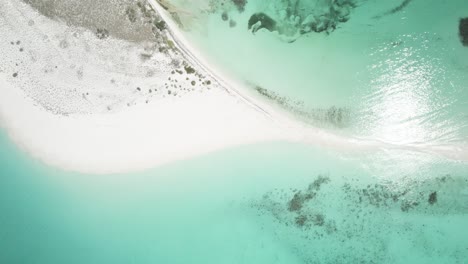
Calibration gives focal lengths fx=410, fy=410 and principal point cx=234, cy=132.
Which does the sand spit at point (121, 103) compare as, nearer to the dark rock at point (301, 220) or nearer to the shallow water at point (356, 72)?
the shallow water at point (356, 72)

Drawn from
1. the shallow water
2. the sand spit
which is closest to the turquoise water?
the sand spit

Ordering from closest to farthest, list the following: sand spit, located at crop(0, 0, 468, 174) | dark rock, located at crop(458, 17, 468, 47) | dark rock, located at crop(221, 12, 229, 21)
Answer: dark rock, located at crop(458, 17, 468, 47), sand spit, located at crop(0, 0, 468, 174), dark rock, located at crop(221, 12, 229, 21)

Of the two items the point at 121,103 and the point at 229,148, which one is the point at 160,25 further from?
the point at 229,148

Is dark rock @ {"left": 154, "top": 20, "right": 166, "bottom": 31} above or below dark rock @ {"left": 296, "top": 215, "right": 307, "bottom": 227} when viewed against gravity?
above

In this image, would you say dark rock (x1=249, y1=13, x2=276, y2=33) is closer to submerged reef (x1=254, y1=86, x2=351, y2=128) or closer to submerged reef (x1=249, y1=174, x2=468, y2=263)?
submerged reef (x1=254, y1=86, x2=351, y2=128)

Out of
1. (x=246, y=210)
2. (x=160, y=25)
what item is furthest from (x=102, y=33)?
(x=246, y=210)

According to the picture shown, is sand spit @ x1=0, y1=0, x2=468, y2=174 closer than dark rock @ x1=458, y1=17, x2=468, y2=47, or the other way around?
dark rock @ x1=458, y1=17, x2=468, y2=47

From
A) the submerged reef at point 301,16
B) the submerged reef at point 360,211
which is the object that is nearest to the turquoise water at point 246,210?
the submerged reef at point 360,211
